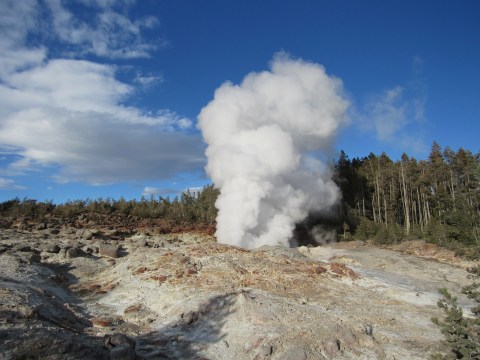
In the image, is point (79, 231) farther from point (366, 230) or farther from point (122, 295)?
point (366, 230)

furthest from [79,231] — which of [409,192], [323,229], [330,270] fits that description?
[409,192]

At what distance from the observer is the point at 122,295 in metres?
16.3

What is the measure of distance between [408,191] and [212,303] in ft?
160

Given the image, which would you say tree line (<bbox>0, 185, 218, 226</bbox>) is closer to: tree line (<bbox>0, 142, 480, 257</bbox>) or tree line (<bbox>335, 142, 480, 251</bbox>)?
tree line (<bbox>0, 142, 480, 257</bbox>)

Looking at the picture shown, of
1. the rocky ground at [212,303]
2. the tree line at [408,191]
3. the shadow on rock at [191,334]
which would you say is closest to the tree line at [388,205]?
the tree line at [408,191]

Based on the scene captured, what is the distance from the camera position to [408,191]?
55.3 meters

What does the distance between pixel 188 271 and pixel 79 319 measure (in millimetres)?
5608

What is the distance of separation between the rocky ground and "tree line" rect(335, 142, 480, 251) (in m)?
21.1

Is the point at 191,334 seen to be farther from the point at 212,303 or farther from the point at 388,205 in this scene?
the point at 388,205

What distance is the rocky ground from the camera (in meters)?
10.4

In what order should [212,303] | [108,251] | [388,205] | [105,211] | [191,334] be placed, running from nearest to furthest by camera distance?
1. [191,334]
2. [212,303]
3. [108,251]
4. [105,211]
5. [388,205]

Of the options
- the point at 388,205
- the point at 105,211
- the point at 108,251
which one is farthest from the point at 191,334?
the point at 388,205

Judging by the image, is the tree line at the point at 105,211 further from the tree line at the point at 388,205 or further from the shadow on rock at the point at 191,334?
the shadow on rock at the point at 191,334

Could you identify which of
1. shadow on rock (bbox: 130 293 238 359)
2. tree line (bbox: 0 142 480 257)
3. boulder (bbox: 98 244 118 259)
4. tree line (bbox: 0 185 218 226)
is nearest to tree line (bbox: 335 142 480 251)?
tree line (bbox: 0 142 480 257)
